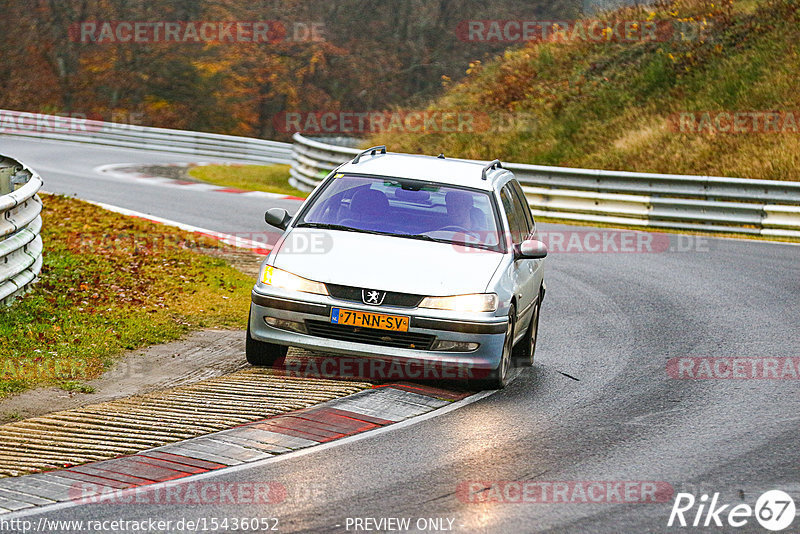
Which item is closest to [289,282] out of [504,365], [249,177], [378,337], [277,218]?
[378,337]

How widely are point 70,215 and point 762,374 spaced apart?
11.1m

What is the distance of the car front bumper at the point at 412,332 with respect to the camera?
877cm

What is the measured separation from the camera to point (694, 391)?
366 inches

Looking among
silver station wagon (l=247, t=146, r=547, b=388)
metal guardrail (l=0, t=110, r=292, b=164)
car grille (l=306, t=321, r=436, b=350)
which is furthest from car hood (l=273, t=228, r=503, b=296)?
metal guardrail (l=0, t=110, r=292, b=164)

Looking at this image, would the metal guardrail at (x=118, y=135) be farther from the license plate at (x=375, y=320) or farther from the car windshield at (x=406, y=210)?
the license plate at (x=375, y=320)

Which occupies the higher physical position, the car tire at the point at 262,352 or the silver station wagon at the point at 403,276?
the silver station wagon at the point at 403,276

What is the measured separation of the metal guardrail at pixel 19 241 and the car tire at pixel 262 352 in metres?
2.62

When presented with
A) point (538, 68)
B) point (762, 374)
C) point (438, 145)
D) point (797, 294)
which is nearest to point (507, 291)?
point (762, 374)

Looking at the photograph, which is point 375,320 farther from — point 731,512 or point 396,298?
point 731,512

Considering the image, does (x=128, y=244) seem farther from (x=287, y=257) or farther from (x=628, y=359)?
(x=628, y=359)

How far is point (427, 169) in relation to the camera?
10.4 meters

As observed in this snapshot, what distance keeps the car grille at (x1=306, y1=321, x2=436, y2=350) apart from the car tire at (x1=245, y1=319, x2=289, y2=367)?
2.39 feet

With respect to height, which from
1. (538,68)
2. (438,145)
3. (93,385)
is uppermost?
(538,68)

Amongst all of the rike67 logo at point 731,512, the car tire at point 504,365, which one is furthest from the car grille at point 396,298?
the rike67 logo at point 731,512
